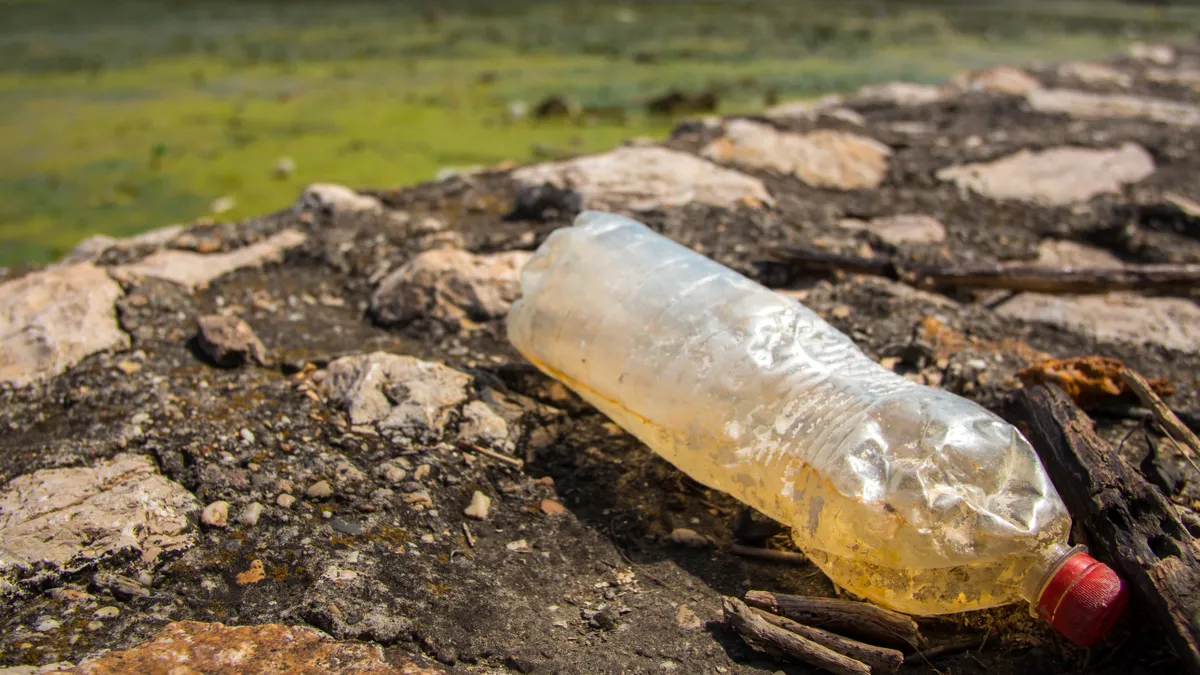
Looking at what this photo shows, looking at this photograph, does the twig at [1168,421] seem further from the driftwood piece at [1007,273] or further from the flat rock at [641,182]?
the flat rock at [641,182]

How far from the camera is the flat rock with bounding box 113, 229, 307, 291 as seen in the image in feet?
7.37

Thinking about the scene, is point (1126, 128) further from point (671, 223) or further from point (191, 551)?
point (191, 551)

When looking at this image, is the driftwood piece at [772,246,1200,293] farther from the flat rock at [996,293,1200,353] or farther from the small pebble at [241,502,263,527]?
the small pebble at [241,502,263,527]

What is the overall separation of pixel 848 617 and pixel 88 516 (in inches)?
46.9

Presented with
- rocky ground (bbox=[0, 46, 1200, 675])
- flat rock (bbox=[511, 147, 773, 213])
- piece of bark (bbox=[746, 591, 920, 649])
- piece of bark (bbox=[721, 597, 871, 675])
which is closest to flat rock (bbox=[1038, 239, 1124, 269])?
rocky ground (bbox=[0, 46, 1200, 675])

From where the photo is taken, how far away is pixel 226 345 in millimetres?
1920

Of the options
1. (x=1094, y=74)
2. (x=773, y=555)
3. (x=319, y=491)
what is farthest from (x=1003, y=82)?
(x=319, y=491)

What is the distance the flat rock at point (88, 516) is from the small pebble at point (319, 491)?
18 cm

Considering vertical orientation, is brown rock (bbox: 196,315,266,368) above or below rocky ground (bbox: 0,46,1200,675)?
above

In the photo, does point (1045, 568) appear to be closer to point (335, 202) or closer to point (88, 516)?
point (88, 516)

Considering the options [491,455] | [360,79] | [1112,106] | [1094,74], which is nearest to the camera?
[491,455]

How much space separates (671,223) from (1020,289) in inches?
36.0

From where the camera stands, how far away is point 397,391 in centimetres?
184

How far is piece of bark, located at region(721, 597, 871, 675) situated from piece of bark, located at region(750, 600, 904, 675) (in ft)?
0.04
